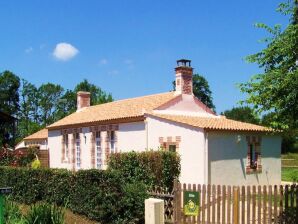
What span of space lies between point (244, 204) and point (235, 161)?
30.0 feet

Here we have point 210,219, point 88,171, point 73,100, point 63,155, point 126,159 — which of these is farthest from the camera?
point 73,100

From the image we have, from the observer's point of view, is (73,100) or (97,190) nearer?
(97,190)

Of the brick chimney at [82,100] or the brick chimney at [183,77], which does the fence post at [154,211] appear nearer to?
the brick chimney at [183,77]

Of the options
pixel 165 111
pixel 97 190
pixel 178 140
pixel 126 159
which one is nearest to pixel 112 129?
pixel 165 111

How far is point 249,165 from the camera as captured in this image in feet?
65.5

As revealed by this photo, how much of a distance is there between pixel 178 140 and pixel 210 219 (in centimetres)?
Result: 853

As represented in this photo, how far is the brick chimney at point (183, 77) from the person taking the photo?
23.7 metres

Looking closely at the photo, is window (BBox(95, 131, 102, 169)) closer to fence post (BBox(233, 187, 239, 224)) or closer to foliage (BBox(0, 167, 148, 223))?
foliage (BBox(0, 167, 148, 223))

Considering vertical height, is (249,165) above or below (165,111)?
below

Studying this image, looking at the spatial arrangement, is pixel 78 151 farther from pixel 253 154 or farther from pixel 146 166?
pixel 146 166

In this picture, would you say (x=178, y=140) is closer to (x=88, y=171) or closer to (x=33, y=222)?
(x=88, y=171)

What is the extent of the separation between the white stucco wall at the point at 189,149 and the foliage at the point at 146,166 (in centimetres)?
430

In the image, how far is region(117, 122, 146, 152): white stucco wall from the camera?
21.9m

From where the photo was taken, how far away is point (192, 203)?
10.4 metres
